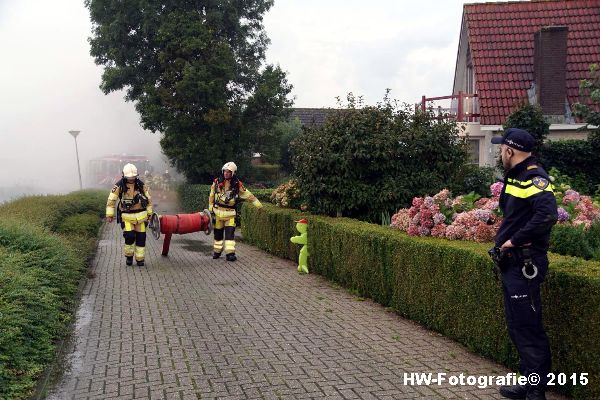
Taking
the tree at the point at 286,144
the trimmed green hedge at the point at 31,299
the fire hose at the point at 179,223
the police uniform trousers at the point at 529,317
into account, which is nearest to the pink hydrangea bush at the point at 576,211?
the police uniform trousers at the point at 529,317

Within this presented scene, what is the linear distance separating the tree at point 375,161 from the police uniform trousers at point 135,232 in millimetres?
3319

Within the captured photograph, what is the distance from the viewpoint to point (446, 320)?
6.64 m

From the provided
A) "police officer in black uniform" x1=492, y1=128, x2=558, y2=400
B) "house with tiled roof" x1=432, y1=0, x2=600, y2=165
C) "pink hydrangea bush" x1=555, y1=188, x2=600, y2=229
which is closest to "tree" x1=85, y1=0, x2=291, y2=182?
"house with tiled roof" x1=432, y1=0, x2=600, y2=165

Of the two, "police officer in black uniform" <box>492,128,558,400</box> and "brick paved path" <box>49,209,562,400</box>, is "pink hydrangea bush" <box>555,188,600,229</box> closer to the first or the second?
"brick paved path" <box>49,209,562,400</box>

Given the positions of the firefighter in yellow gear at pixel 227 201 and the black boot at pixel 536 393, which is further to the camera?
the firefighter in yellow gear at pixel 227 201

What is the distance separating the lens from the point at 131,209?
12555mm

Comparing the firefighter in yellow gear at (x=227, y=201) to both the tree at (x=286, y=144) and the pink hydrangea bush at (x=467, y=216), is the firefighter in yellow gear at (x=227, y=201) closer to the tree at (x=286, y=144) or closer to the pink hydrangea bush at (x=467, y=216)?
the pink hydrangea bush at (x=467, y=216)

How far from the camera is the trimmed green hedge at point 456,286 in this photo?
4.69m

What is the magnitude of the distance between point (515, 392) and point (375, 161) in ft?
22.3

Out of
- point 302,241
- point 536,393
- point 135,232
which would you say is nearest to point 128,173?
point 135,232

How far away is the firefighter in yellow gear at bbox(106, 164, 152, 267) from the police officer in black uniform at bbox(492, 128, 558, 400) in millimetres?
8992

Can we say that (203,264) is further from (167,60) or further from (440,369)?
(167,60)

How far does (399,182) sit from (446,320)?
4.93 m

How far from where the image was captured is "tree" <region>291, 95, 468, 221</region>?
11.2m
